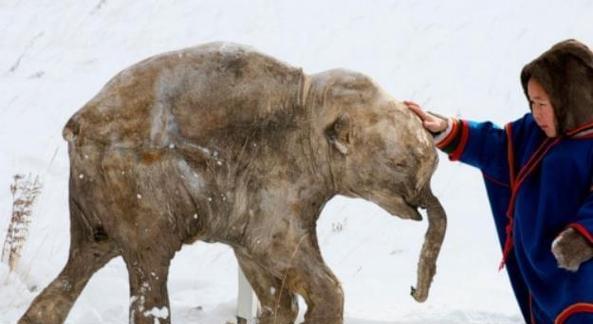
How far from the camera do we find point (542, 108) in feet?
11.0

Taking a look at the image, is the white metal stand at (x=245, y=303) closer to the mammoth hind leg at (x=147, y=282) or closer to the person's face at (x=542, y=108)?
the mammoth hind leg at (x=147, y=282)

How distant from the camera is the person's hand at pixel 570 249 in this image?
3094mm

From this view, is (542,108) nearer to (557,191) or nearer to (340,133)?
(557,191)

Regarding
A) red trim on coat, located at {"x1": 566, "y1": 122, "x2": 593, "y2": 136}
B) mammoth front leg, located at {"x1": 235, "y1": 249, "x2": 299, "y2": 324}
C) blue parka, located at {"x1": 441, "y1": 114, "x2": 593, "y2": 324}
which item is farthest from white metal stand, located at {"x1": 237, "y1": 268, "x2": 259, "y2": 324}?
red trim on coat, located at {"x1": 566, "y1": 122, "x2": 593, "y2": 136}

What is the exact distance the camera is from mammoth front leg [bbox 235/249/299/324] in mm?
3691

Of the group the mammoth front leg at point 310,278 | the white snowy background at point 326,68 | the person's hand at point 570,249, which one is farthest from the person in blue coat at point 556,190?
the white snowy background at point 326,68

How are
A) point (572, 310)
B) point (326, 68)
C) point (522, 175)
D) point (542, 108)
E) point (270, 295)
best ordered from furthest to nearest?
point (326, 68) → point (270, 295) → point (522, 175) → point (542, 108) → point (572, 310)

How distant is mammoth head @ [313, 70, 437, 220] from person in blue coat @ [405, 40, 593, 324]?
0.16m

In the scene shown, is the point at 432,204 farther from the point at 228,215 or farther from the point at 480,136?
the point at 228,215

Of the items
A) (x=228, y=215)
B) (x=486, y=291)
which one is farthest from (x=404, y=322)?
(x=228, y=215)

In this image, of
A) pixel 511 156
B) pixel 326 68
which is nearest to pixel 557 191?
pixel 511 156

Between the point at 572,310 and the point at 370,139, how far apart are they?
2.77ft

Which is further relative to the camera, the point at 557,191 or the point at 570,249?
the point at 557,191

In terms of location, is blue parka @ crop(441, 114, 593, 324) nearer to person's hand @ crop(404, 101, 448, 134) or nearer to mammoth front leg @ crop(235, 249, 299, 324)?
person's hand @ crop(404, 101, 448, 134)
